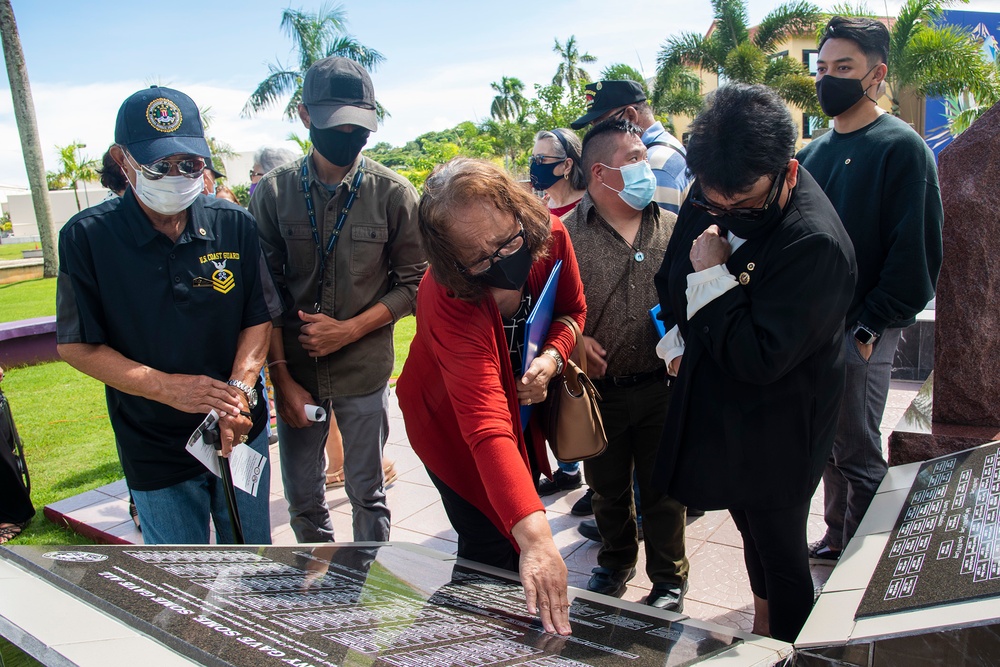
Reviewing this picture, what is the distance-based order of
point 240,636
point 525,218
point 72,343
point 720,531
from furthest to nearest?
1. point 720,531
2. point 72,343
3. point 525,218
4. point 240,636

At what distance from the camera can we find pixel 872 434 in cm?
280

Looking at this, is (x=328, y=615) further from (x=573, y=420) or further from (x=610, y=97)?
(x=610, y=97)

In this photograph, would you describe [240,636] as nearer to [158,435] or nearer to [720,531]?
[158,435]

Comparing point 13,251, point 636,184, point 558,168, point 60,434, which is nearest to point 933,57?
point 558,168

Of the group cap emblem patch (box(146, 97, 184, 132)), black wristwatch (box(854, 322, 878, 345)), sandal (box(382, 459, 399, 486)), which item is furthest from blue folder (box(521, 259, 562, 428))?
sandal (box(382, 459, 399, 486))

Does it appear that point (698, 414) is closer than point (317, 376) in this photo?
Yes

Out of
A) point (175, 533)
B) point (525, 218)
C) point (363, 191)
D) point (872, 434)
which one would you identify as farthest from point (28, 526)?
point (872, 434)

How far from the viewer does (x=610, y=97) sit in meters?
3.83

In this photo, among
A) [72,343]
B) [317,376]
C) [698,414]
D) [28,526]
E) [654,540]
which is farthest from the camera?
[28,526]

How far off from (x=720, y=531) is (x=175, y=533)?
97.7 inches

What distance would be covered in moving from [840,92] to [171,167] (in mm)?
2517

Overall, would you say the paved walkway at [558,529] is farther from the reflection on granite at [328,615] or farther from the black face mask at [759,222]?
the black face mask at [759,222]

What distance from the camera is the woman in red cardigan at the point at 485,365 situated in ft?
5.53

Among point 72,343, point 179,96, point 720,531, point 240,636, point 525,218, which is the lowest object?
point 720,531
